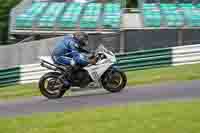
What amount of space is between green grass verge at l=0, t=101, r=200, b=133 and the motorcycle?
3.37 metres

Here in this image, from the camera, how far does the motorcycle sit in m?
13.1

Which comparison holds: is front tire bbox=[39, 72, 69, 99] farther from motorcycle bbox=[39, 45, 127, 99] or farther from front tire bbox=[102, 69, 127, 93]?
front tire bbox=[102, 69, 127, 93]

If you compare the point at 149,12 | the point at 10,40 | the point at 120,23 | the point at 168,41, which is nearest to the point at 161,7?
the point at 149,12

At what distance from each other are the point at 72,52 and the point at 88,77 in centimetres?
71

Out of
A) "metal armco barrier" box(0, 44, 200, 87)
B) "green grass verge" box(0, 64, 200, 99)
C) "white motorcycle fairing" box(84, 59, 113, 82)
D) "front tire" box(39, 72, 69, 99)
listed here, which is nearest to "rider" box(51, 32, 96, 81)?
"white motorcycle fairing" box(84, 59, 113, 82)

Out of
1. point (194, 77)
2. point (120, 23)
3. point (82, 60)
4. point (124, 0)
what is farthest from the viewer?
point (124, 0)

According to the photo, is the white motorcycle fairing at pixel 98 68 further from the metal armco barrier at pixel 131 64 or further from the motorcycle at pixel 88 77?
the metal armco barrier at pixel 131 64

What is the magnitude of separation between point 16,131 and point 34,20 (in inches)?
976

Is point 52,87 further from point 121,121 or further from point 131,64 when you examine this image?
point 131,64

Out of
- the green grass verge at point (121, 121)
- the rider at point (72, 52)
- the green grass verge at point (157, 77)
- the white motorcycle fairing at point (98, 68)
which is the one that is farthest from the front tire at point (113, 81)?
the green grass verge at point (121, 121)

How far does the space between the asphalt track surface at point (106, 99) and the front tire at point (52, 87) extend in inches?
7.2

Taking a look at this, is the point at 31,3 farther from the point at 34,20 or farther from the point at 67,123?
the point at 67,123

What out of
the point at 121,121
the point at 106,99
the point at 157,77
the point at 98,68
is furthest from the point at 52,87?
the point at 121,121

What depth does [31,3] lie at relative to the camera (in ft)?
121
